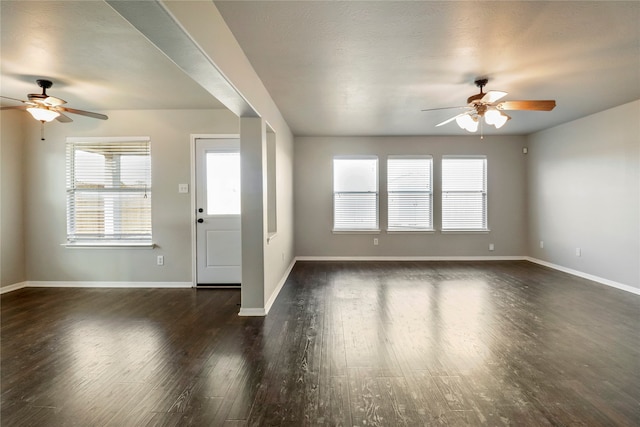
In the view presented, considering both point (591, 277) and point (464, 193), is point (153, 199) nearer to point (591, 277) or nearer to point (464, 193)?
point (464, 193)

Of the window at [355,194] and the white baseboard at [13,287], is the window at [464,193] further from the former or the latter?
the white baseboard at [13,287]

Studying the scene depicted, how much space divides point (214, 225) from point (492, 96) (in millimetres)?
3890

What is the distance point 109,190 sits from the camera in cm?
426

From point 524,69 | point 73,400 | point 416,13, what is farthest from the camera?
point 524,69

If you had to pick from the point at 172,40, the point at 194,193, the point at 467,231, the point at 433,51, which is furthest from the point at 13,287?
the point at 467,231

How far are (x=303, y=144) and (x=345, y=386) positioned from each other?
→ 4.88 meters

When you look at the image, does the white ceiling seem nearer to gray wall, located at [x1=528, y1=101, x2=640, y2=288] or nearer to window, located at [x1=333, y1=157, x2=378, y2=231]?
gray wall, located at [x1=528, y1=101, x2=640, y2=288]

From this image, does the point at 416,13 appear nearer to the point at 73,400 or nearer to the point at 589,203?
the point at 73,400

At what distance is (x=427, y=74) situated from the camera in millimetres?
2996

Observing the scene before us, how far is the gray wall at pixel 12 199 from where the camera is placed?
13.2 feet

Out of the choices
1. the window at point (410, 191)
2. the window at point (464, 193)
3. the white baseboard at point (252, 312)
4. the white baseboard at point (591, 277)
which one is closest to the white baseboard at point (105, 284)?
the white baseboard at point (252, 312)

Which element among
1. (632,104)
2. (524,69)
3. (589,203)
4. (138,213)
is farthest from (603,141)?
(138,213)

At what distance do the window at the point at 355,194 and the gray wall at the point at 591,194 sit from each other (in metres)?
3.21

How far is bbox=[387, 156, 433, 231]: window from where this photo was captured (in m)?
6.04
